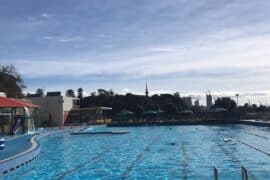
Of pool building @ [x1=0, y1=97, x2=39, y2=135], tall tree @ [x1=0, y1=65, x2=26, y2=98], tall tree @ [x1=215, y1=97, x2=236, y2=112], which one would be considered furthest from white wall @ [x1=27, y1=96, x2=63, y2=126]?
tall tree @ [x1=215, y1=97, x2=236, y2=112]

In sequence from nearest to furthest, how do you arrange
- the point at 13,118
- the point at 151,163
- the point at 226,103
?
1. the point at 151,163
2. the point at 13,118
3. the point at 226,103

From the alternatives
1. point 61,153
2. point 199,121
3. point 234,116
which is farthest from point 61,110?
point 61,153

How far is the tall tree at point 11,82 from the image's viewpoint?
152ft

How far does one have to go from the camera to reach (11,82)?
158ft

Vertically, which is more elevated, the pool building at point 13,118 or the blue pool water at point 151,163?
the pool building at point 13,118

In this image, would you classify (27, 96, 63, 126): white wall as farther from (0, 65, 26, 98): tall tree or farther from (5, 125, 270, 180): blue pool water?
(5, 125, 270, 180): blue pool water

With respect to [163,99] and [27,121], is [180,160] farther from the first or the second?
[163,99]

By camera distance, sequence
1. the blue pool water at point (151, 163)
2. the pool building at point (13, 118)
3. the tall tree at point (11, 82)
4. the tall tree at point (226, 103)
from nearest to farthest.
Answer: the blue pool water at point (151, 163), the pool building at point (13, 118), the tall tree at point (11, 82), the tall tree at point (226, 103)

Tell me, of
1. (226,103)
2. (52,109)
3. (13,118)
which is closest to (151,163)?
(13,118)

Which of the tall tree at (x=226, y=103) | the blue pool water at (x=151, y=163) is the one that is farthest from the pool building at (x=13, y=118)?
the tall tree at (x=226, y=103)

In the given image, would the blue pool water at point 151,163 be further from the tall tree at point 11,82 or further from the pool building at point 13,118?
the tall tree at point 11,82

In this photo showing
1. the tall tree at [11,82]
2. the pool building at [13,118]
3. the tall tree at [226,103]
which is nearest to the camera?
the pool building at [13,118]

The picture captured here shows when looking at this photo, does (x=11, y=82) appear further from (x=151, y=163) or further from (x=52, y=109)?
(x=151, y=163)

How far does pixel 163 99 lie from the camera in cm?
8688
